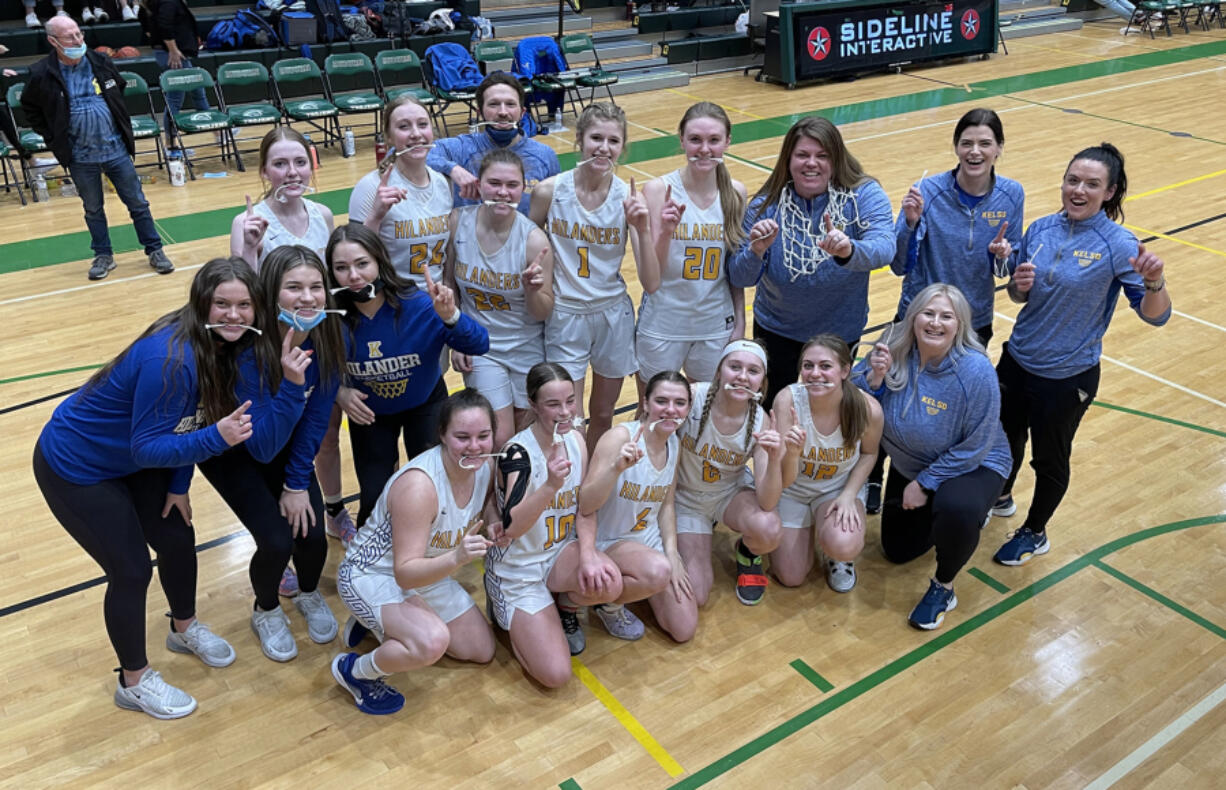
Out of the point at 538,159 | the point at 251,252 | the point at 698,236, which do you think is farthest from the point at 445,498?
the point at 538,159

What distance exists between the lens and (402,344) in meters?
3.73

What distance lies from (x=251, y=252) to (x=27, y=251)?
5345mm

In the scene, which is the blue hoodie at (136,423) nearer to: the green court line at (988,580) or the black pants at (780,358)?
the black pants at (780,358)

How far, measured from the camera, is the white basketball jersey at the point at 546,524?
3.63 m

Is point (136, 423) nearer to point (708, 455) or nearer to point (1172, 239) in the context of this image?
point (708, 455)

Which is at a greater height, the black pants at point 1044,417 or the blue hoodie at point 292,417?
the blue hoodie at point 292,417

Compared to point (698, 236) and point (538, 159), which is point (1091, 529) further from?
point (538, 159)

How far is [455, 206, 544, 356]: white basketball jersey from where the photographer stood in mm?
3977

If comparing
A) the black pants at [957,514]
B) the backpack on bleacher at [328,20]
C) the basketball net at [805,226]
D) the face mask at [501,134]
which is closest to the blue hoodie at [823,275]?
the basketball net at [805,226]

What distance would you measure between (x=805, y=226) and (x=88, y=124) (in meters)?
5.67

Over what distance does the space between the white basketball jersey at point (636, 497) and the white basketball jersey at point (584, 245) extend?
2.21 feet

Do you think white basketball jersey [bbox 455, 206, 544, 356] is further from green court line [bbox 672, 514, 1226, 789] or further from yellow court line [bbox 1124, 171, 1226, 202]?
yellow court line [bbox 1124, 171, 1226, 202]

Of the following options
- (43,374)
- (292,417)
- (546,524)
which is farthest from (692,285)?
(43,374)

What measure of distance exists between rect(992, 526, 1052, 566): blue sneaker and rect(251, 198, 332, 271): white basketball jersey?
3.28m
